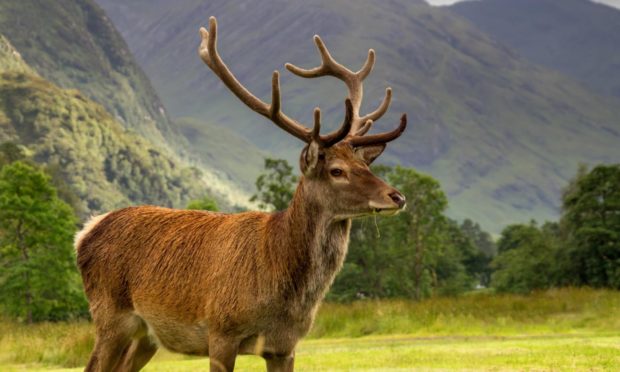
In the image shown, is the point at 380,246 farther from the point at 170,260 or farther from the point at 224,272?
the point at 224,272

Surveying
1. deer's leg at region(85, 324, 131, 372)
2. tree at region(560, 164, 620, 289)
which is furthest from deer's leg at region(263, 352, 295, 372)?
tree at region(560, 164, 620, 289)

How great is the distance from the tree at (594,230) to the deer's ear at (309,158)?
143 feet

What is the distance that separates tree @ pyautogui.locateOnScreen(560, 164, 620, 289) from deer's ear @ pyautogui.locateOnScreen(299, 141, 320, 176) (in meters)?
43.5

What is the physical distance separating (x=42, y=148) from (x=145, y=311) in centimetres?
19369

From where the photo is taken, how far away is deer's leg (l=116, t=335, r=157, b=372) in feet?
31.8

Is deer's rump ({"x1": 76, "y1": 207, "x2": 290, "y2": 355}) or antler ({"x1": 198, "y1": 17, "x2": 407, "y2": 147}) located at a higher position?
antler ({"x1": 198, "y1": 17, "x2": 407, "y2": 147})

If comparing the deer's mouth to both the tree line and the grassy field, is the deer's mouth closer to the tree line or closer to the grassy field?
the grassy field

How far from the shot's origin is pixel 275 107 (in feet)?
30.1

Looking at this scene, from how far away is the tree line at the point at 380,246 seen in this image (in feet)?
139

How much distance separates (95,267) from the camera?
9852mm

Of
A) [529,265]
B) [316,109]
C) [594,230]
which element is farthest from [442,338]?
[529,265]

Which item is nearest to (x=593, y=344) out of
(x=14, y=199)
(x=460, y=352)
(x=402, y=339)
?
(x=460, y=352)

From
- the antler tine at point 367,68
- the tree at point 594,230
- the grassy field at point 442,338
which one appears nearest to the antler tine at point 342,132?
the antler tine at point 367,68

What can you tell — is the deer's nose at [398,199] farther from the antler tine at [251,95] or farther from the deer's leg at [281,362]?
the deer's leg at [281,362]
